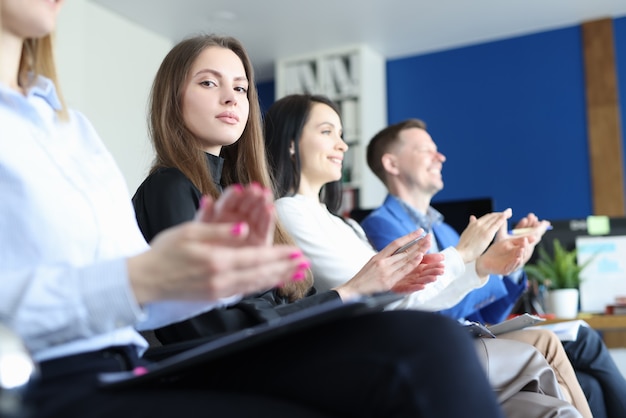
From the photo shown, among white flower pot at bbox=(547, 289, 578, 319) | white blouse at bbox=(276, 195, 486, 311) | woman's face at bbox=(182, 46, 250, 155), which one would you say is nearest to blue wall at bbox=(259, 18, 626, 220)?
white flower pot at bbox=(547, 289, 578, 319)

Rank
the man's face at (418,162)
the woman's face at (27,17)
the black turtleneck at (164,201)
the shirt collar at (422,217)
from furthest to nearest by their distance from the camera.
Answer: the man's face at (418,162)
the shirt collar at (422,217)
the black turtleneck at (164,201)
the woman's face at (27,17)

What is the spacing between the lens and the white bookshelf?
6.00 metres

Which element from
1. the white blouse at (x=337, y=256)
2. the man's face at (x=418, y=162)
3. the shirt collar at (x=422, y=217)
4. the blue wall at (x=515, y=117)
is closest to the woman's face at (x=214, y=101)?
the white blouse at (x=337, y=256)

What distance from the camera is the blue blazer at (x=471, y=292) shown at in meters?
2.66

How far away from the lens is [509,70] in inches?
233

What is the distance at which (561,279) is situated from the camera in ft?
9.37

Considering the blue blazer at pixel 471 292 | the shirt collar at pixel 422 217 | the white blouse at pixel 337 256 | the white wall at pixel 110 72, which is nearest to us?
the white blouse at pixel 337 256

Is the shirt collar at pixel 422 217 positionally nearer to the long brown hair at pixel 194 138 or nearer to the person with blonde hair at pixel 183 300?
the long brown hair at pixel 194 138

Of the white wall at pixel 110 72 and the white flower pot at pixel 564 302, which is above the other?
the white wall at pixel 110 72

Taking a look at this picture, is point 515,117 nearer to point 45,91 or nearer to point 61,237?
point 45,91

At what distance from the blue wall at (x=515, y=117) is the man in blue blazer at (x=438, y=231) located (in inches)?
106

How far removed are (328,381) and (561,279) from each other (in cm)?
227

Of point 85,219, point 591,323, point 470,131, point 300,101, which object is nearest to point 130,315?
point 85,219

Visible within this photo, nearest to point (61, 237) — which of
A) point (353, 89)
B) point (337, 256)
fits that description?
point (337, 256)
